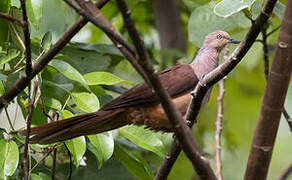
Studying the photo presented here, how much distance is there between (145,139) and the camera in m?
3.25

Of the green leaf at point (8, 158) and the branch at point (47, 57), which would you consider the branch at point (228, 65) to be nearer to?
the branch at point (47, 57)

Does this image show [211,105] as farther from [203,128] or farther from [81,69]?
[81,69]

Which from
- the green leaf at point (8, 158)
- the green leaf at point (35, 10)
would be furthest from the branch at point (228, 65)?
the green leaf at point (35, 10)

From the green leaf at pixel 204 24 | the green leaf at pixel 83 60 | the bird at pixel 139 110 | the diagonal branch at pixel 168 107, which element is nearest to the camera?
the diagonal branch at pixel 168 107

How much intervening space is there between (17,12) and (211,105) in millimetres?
2657

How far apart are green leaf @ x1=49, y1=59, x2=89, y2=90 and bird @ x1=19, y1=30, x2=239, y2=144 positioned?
258mm

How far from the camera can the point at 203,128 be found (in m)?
5.55

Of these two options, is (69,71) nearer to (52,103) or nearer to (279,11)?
(52,103)

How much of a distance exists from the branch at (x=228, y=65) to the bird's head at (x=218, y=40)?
1.43 meters

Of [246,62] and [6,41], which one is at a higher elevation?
[6,41]

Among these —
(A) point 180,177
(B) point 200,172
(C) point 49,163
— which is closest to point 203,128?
(A) point 180,177

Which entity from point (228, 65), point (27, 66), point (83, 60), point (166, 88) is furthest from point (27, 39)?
Result: point (83, 60)

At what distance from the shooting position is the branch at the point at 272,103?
7.32 feet

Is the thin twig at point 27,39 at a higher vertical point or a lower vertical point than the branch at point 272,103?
higher
